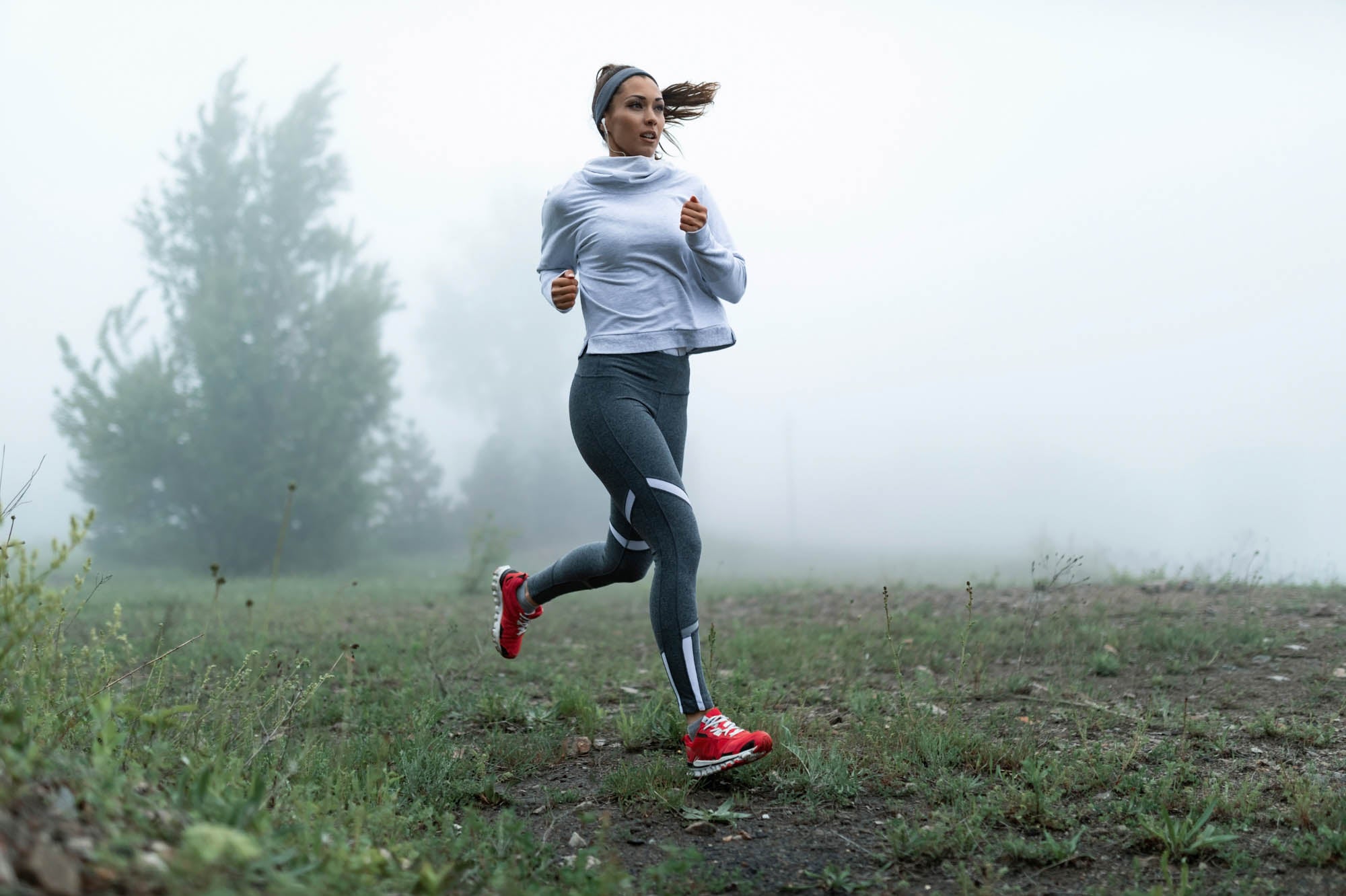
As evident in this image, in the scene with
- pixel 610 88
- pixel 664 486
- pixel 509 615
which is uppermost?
pixel 610 88

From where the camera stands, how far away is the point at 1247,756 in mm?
3414

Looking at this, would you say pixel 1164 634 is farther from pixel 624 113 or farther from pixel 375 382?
pixel 375 382

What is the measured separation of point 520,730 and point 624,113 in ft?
8.76

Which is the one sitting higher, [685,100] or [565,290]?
[685,100]

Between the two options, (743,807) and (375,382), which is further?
(375,382)

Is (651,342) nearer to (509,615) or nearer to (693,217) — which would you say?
(693,217)

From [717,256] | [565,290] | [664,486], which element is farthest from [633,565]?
[717,256]

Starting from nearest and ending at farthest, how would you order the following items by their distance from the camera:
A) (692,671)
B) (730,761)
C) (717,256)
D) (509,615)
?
(730,761) < (692,671) < (717,256) < (509,615)

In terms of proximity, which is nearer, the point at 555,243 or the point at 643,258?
the point at 643,258

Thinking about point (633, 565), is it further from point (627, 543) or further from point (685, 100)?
point (685, 100)

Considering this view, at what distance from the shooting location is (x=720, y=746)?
122 inches

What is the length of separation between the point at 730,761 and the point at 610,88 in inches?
102

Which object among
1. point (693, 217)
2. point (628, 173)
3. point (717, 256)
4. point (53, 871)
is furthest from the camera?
point (628, 173)

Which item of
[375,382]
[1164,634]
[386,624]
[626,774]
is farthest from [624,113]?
[375,382]
